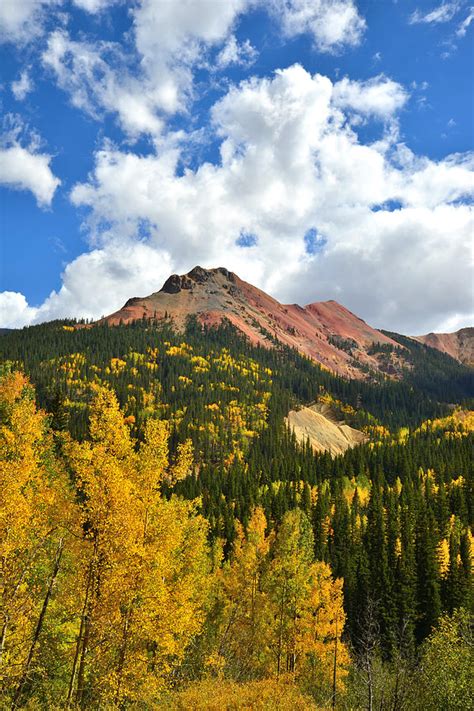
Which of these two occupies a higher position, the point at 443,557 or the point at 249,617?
the point at 249,617

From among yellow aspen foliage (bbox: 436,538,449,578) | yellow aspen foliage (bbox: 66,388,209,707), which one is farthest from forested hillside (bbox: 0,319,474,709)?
yellow aspen foliage (bbox: 436,538,449,578)

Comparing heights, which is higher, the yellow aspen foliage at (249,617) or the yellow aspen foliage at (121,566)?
the yellow aspen foliage at (121,566)

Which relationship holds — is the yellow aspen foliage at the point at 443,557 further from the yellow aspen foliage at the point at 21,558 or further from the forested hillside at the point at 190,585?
the yellow aspen foliage at the point at 21,558

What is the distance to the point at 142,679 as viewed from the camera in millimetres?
18250

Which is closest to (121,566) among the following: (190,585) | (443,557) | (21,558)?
(21,558)

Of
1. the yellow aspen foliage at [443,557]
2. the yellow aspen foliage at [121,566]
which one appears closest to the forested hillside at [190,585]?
the yellow aspen foliage at [121,566]

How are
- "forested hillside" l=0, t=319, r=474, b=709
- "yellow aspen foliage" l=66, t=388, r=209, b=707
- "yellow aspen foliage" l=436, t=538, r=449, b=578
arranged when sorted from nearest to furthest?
"yellow aspen foliage" l=66, t=388, r=209, b=707, "forested hillside" l=0, t=319, r=474, b=709, "yellow aspen foliage" l=436, t=538, r=449, b=578

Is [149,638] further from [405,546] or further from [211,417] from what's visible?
[211,417]

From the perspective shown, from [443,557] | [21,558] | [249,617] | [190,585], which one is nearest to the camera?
[21,558]

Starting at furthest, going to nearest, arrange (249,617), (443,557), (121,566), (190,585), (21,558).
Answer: (443,557)
(249,617)
(190,585)
(121,566)
(21,558)

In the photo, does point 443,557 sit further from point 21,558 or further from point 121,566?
point 21,558

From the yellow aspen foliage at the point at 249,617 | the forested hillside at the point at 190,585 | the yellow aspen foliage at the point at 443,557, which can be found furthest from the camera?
the yellow aspen foliage at the point at 443,557

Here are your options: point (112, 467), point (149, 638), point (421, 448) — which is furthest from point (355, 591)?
point (421, 448)

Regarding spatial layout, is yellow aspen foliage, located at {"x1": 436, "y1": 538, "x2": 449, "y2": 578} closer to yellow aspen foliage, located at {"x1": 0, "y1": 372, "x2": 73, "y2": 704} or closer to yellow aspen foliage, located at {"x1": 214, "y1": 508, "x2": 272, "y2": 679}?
yellow aspen foliage, located at {"x1": 214, "y1": 508, "x2": 272, "y2": 679}
